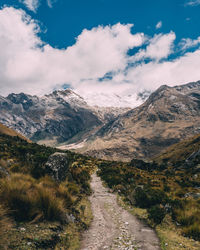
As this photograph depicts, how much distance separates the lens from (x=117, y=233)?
28.8ft

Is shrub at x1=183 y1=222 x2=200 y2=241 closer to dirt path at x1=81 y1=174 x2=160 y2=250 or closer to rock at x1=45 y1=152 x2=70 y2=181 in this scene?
dirt path at x1=81 y1=174 x2=160 y2=250

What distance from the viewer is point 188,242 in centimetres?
810

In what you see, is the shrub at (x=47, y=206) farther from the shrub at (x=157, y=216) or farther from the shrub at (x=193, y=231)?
the shrub at (x=193, y=231)

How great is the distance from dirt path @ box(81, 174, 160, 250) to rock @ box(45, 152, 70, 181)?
4374mm

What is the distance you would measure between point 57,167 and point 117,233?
8237 millimetres

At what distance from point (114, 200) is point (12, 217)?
1108cm

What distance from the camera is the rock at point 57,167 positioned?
48.1 ft

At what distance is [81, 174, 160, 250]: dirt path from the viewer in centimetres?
751

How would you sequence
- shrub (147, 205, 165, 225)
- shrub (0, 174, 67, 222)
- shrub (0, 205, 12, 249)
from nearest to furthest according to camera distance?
shrub (0, 205, 12, 249) < shrub (0, 174, 67, 222) < shrub (147, 205, 165, 225)

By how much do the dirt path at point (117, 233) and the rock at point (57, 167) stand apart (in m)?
4.37

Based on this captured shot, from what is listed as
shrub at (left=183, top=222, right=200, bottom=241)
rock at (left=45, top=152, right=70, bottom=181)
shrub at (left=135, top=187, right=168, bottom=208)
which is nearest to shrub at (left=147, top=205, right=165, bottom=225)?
shrub at (left=183, top=222, right=200, bottom=241)

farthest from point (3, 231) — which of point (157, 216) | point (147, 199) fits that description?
point (147, 199)

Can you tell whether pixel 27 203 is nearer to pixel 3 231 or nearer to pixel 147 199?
pixel 3 231

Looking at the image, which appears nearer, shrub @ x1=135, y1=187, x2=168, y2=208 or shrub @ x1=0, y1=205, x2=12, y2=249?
shrub @ x1=0, y1=205, x2=12, y2=249
